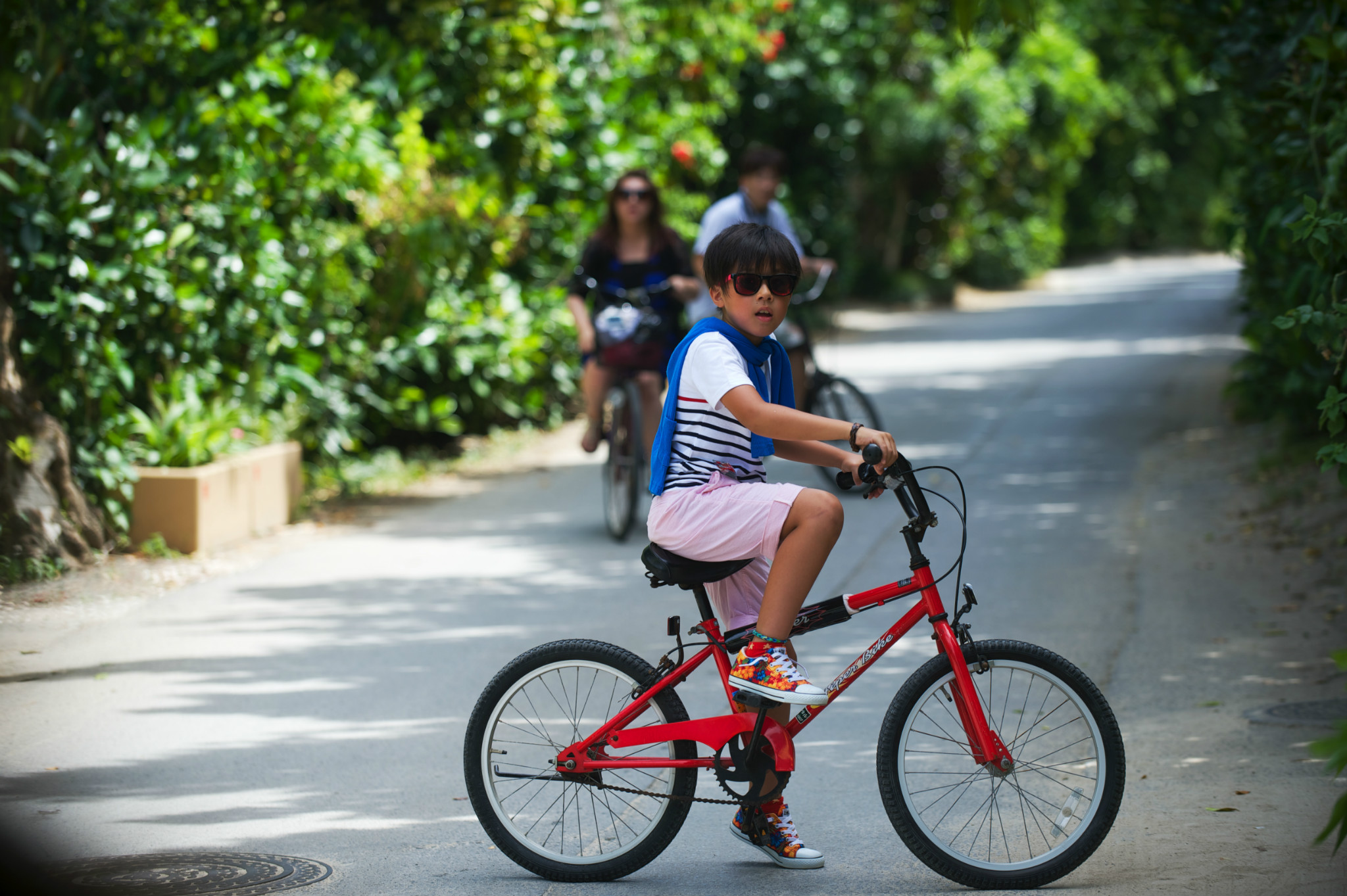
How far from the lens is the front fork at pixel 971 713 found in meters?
3.71

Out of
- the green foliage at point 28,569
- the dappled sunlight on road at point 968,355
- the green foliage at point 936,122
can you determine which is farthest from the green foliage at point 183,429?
the dappled sunlight on road at point 968,355

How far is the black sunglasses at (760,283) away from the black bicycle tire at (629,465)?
4447 mm

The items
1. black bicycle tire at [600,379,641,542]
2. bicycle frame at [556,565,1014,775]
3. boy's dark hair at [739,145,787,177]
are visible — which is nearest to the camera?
bicycle frame at [556,565,1014,775]

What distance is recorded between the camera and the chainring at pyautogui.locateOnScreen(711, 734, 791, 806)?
12.6 feet

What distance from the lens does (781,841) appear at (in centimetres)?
400

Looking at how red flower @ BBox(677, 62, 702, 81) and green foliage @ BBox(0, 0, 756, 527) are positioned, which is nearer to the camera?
green foliage @ BBox(0, 0, 756, 527)

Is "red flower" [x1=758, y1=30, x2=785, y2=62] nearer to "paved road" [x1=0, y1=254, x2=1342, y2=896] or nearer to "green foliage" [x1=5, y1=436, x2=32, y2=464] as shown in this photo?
"paved road" [x1=0, y1=254, x2=1342, y2=896]

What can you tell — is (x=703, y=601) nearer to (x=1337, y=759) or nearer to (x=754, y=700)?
(x=754, y=700)

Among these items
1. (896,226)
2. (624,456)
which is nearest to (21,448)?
(624,456)

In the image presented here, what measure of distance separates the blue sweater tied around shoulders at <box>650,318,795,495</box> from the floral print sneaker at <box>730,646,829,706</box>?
0.53 meters

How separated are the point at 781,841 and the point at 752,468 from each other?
106 centimetres

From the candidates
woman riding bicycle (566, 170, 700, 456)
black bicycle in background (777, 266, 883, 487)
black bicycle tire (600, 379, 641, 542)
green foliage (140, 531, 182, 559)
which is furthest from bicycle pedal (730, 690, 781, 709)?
black bicycle in background (777, 266, 883, 487)

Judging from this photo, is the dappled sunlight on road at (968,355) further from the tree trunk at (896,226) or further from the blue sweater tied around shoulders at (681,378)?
the blue sweater tied around shoulders at (681,378)

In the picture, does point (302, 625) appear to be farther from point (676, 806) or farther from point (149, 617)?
point (676, 806)
